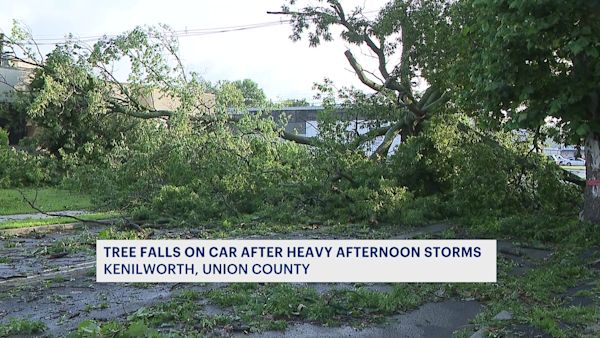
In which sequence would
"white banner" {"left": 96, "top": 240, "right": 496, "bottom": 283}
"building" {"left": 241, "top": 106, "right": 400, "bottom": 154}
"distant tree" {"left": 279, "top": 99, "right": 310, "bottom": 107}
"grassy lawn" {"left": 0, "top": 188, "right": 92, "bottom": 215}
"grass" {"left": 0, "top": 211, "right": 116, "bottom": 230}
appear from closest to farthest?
"white banner" {"left": 96, "top": 240, "right": 496, "bottom": 283}
"grass" {"left": 0, "top": 211, "right": 116, "bottom": 230}
"grassy lawn" {"left": 0, "top": 188, "right": 92, "bottom": 215}
"building" {"left": 241, "top": 106, "right": 400, "bottom": 154}
"distant tree" {"left": 279, "top": 99, "right": 310, "bottom": 107}

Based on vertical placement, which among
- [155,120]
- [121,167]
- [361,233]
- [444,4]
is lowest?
[361,233]

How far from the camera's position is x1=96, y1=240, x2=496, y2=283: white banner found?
265 inches

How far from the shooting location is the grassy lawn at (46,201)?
14477 mm

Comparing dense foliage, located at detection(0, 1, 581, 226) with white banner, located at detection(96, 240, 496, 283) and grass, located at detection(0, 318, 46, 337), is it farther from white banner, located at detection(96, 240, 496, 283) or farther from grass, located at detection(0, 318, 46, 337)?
grass, located at detection(0, 318, 46, 337)

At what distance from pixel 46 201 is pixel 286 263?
10997mm

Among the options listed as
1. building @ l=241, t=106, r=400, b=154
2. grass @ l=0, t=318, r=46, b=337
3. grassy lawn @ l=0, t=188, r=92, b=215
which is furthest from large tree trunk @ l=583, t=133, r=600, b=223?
grassy lawn @ l=0, t=188, r=92, b=215

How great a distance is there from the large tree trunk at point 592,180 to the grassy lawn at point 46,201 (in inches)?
434

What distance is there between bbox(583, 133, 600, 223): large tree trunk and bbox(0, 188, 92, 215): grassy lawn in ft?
36.2

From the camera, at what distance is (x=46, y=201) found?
51.9 ft

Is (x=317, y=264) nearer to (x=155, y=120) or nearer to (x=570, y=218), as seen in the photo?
(x=570, y=218)

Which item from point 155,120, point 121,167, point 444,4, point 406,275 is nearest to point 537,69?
point 406,275

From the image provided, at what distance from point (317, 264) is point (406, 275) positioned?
1.07 meters

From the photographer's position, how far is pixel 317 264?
7.02m

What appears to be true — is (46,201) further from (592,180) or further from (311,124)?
(592,180)
